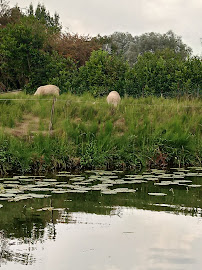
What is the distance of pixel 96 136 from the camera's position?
36.9 ft

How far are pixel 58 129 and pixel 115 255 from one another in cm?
677

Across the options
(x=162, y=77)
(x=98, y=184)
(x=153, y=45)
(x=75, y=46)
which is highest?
(x=153, y=45)

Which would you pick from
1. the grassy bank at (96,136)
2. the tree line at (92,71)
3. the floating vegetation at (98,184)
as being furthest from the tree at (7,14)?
the floating vegetation at (98,184)

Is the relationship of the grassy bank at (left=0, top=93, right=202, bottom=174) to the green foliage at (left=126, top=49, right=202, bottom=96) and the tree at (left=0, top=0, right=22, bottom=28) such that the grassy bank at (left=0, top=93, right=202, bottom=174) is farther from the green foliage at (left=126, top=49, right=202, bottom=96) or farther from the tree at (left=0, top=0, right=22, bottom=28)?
the tree at (left=0, top=0, right=22, bottom=28)

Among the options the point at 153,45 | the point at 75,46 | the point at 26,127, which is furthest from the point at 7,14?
the point at 26,127

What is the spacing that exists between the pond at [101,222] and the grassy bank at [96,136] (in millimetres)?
1062

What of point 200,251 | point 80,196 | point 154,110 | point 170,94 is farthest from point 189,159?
point 170,94

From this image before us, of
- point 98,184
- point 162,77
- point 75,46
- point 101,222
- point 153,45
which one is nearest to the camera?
point 101,222

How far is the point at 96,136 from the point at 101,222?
515 centimetres

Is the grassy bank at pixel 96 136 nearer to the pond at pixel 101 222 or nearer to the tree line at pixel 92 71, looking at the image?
the pond at pixel 101 222

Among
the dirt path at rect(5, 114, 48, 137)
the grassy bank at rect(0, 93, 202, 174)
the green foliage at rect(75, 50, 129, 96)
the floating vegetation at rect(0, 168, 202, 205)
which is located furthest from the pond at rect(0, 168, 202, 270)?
the green foliage at rect(75, 50, 129, 96)

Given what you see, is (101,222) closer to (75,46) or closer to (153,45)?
(75,46)

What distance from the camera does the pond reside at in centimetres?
476

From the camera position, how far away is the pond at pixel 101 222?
15.6 ft
